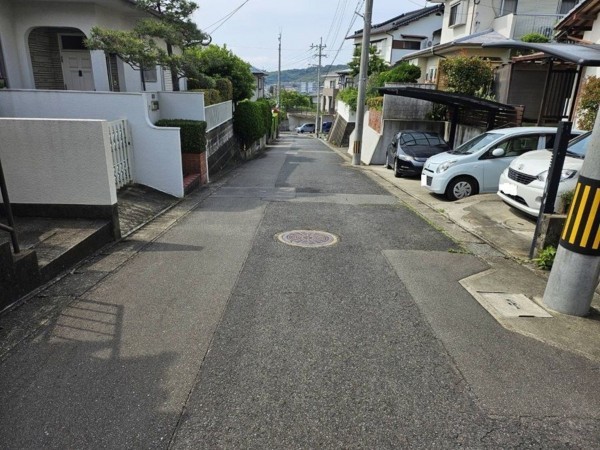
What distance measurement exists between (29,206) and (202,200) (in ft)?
14.1

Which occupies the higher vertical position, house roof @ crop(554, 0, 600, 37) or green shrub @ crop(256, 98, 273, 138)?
house roof @ crop(554, 0, 600, 37)

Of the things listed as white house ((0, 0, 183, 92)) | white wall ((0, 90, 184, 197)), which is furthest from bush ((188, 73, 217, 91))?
white wall ((0, 90, 184, 197))

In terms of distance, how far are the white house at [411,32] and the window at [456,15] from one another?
38.4 feet

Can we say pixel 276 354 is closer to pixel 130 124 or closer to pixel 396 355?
pixel 396 355

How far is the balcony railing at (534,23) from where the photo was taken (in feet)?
67.8

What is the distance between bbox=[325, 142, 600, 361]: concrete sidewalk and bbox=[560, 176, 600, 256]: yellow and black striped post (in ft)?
2.50

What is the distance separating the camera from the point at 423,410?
9.62ft

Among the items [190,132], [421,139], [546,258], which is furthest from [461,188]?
[190,132]

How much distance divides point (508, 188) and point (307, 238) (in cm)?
409

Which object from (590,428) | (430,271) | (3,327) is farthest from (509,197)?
(3,327)

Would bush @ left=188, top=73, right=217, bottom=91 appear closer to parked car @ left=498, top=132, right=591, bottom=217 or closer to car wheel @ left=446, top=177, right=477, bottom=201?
car wheel @ left=446, top=177, right=477, bottom=201

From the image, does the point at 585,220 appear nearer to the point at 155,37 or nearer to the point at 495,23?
the point at 155,37

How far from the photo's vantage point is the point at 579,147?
7.84 metres

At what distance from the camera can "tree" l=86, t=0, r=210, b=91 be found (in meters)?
10.6
